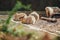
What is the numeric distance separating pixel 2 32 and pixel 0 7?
24.3 feet

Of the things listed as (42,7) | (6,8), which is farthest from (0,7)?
(42,7)

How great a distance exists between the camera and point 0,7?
28.0ft

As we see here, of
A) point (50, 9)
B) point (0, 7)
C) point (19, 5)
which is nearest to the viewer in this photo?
point (19, 5)

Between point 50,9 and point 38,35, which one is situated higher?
point 38,35

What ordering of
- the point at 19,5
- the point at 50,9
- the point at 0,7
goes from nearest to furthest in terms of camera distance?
the point at 19,5 < the point at 50,9 < the point at 0,7

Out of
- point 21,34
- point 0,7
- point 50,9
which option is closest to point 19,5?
point 21,34

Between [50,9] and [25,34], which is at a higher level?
[25,34]

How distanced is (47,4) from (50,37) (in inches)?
306

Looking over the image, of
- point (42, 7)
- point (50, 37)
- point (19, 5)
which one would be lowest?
point (42, 7)

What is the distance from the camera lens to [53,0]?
29.2 feet

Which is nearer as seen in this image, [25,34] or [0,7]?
[25,34]

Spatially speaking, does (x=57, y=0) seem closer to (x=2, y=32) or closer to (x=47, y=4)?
(x=47, y=4)

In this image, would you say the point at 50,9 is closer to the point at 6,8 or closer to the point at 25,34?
the point at 6,8

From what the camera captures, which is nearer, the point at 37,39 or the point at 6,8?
the point at 37,39
